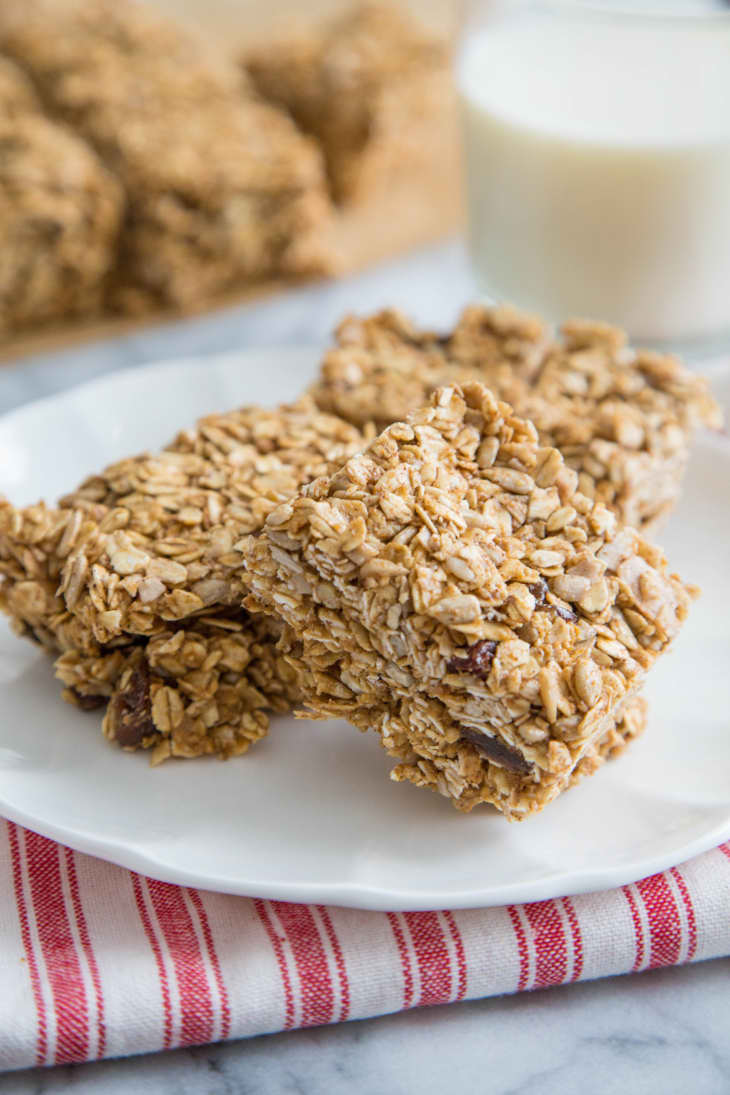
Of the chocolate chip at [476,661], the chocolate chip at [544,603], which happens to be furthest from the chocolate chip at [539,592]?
the chocolate chip at [476,661]

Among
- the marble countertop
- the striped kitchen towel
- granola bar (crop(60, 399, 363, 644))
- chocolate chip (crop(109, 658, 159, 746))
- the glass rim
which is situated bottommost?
the marble countertop

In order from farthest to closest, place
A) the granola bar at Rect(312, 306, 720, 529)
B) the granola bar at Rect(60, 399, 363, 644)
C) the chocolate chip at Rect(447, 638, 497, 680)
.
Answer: the granola bar at Rect(312, 306, 720, 529), the granola bar at Rect(60, 399, 363, 644), the chocolate chip at Rect(447, 638, 497, 680)

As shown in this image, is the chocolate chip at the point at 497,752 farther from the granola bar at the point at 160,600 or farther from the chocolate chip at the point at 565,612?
the granola bar at the point at 160,600

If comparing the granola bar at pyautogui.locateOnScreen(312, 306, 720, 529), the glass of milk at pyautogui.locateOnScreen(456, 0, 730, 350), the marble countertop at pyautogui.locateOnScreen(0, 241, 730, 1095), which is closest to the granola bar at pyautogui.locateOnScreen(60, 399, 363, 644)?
the granola bar at pyautogui.locateOnScreen(312, 306, 720, 529)

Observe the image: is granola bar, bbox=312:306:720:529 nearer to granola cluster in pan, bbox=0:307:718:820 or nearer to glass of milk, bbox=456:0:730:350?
granola cluster in pan, bbox=0:307:718:820

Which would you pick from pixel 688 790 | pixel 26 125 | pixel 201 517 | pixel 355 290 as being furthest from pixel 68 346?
pixel 688 790
